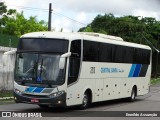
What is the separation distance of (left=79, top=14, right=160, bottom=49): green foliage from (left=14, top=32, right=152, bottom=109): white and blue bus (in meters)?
45.2

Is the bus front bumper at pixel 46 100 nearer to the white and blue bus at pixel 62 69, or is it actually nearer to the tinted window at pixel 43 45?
the white and blue bus at pixel 62 69

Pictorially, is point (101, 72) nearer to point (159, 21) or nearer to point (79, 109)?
point (79, 109)

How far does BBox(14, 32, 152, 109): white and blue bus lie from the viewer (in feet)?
56.7

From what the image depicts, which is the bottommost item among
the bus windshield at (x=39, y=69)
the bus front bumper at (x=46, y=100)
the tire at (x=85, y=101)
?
the tire at (x=85, y=101)

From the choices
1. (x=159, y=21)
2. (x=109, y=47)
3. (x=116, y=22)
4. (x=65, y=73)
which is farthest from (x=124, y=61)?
(x=159, y=21)

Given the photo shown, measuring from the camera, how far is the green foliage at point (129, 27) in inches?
2753

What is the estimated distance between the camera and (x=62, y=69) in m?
17.3

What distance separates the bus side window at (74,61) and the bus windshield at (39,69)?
2.24 feet

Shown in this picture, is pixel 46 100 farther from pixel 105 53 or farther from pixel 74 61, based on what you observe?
pixel 105 53

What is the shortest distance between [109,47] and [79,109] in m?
4.17

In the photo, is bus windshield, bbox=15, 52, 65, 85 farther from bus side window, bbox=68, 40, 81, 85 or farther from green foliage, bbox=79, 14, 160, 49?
green foliage, bbox=79, 14, 160, 49

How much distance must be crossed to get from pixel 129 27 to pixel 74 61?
52.9 meters

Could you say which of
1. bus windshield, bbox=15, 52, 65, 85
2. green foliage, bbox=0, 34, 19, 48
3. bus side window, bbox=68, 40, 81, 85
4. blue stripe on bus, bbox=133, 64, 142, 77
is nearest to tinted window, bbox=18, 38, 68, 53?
bus windshield, bbox=15, 52, 65, 85

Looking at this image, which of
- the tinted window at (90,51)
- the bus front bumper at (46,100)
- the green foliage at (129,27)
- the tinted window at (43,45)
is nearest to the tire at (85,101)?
the tinted window at (90,51)
